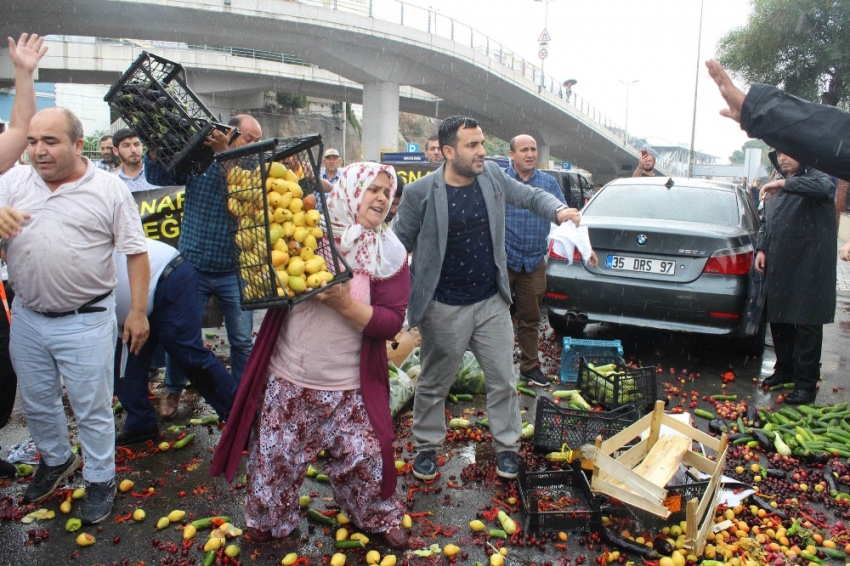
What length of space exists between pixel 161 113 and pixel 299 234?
1673 millimetres

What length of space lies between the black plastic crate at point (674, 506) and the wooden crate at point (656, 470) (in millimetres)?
38

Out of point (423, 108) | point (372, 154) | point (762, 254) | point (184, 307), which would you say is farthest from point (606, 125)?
point (184, 307)

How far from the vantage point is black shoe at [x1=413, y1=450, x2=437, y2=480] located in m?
4.00

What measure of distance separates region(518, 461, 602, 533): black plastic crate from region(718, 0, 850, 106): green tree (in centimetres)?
2115

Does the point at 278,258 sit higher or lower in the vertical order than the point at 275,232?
lower

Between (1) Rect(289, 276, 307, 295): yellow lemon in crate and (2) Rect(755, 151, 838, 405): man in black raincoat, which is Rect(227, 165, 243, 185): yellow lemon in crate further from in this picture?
(2) Rect(755, 151, 838, 405): man in black raincoat

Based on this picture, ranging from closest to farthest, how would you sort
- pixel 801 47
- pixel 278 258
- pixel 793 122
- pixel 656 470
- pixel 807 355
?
pixel 793 122
pixel 278 258
pixel 656 470
pixel 807 355
pixel 801 47

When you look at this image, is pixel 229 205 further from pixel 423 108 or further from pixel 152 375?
pixel 423 108

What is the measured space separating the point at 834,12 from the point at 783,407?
2022 centimetres

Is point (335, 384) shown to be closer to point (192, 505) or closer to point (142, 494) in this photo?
point (192, 505)

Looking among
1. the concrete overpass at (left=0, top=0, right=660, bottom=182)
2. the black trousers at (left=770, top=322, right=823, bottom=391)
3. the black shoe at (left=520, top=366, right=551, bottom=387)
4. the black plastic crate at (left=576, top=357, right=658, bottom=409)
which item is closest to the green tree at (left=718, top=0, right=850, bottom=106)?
the concrete overpass at (left=0, top=0, right=660, bottom=182)

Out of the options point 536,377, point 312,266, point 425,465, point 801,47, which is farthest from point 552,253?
point 801,47

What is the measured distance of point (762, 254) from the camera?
5.89 metres

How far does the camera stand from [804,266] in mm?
5457
